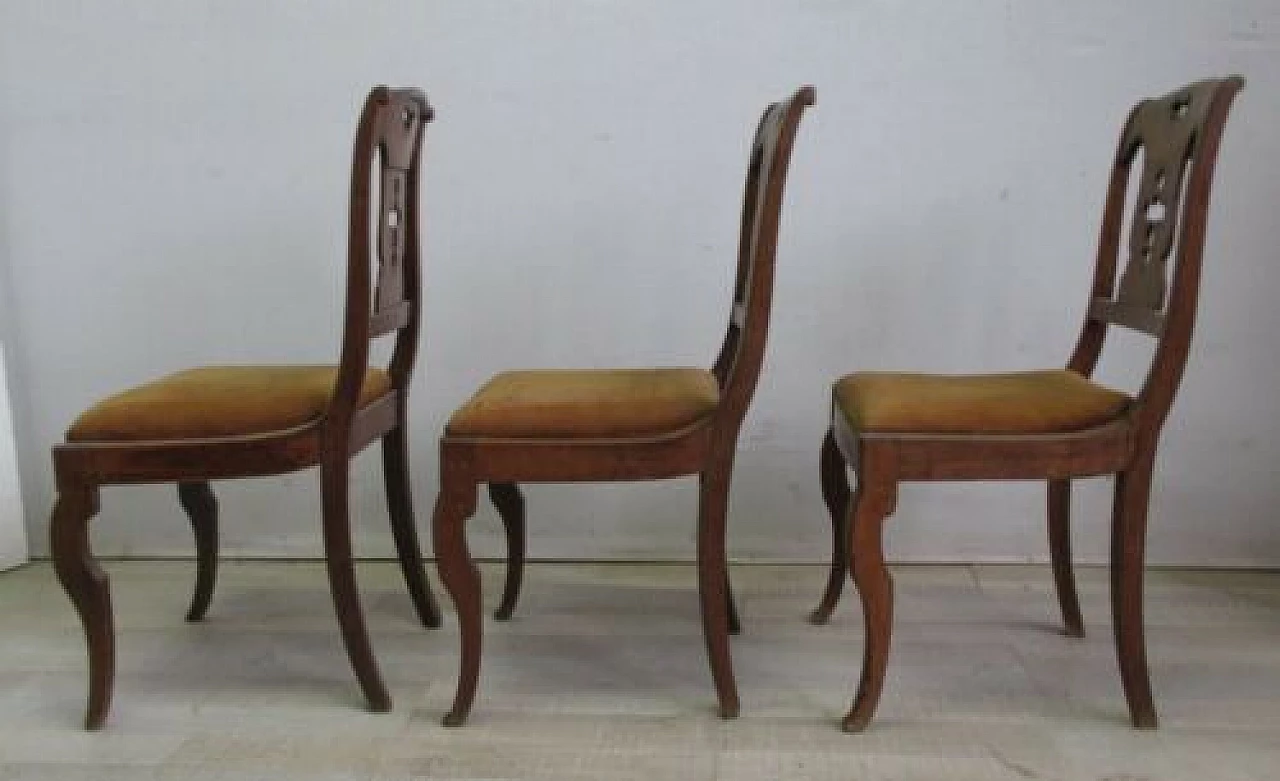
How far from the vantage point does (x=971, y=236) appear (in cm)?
226

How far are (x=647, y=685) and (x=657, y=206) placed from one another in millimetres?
1042

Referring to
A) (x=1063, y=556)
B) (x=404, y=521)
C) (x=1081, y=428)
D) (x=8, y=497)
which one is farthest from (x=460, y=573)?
(x=8, y=497)

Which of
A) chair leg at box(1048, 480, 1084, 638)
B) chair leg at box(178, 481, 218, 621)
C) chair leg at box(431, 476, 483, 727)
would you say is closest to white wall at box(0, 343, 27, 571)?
chair leg at box(178, 481, 218, 621)

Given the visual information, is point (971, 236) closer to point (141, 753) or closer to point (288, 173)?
point (288, 173)

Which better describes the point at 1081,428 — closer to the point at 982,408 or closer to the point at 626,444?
the point at 982,408

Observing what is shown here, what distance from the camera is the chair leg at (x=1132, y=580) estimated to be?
1.57m

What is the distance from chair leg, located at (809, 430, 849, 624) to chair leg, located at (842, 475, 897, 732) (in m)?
0.35

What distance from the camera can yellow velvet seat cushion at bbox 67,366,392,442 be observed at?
159 centimetres

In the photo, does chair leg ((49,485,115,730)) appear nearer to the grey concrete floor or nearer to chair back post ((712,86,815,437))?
the grey concrete floor

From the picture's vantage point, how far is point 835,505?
1.99 metres

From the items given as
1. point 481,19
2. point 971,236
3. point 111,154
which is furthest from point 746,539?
point 111,154

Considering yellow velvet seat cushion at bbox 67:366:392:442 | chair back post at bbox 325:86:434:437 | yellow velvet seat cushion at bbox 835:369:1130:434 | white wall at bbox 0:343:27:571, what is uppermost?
chair back post at bbox 325:86:434:437

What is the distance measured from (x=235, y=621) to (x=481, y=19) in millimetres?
1367

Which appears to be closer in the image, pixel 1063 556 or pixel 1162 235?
pixel 1162 235
